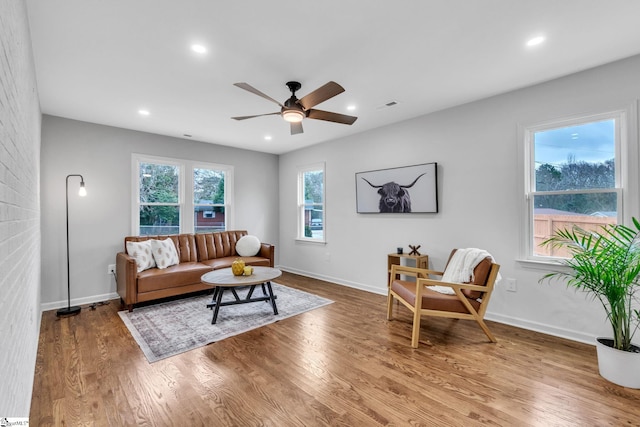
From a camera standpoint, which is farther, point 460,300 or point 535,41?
point 460,300

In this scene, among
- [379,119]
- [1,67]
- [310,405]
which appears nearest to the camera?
[1,67]

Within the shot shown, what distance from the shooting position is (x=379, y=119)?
4.18 metres

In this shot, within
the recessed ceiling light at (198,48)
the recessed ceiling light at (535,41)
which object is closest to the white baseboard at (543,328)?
the recessed ceiling light at (535,41)

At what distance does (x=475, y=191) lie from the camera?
353 centimetres

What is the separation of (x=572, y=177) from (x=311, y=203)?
13.0ft

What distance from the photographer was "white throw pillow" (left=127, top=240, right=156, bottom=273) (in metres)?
3.99

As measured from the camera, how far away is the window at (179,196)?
468 centimetres

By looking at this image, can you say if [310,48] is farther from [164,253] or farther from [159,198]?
[159,198]

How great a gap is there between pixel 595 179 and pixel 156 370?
168 inches

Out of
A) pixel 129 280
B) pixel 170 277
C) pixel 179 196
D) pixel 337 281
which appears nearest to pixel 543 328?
pixel 337 281

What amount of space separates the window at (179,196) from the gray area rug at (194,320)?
4.78ft

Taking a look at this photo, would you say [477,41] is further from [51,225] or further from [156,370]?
[51,225]

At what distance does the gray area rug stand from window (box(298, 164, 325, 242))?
1587 mm

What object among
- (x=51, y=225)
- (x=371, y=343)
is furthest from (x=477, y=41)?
(x=51, y=225)
